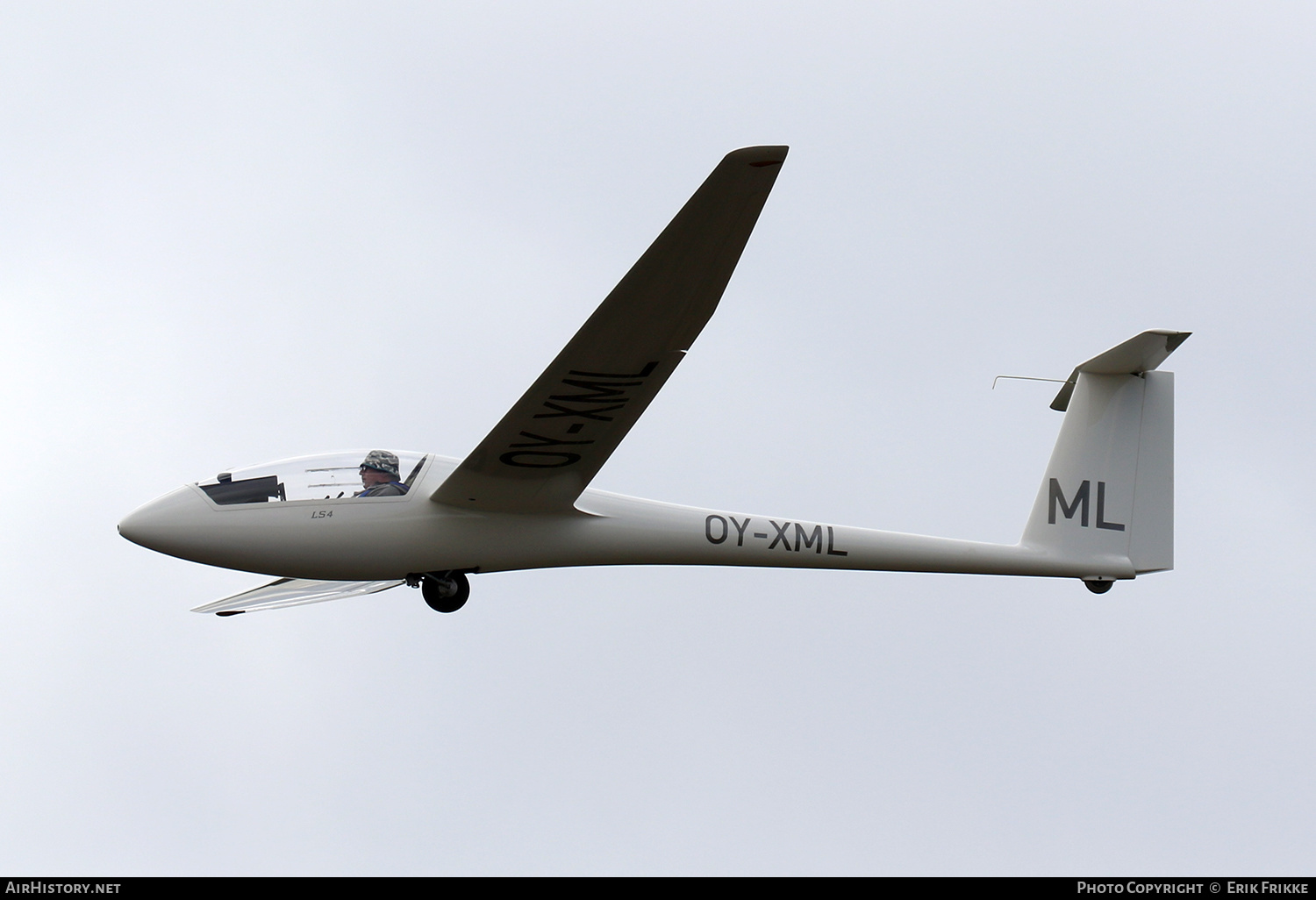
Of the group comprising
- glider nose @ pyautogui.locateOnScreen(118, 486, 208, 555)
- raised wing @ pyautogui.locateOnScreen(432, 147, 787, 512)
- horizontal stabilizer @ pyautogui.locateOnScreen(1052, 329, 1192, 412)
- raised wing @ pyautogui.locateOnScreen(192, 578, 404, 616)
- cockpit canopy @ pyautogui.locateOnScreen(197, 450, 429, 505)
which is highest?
horizontal stabilizer @ pyautogui.locateOnScreen(1052, 329, 1192, 412)

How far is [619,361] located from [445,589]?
363 cm

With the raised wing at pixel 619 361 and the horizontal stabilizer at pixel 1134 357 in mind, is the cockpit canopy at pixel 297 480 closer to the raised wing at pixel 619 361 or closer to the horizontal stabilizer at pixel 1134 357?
the raised wing at pixel 619 361

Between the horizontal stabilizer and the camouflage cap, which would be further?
the horizontal stabilizer

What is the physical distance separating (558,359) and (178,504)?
4.26m

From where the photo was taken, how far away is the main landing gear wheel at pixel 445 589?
1239 centimetres

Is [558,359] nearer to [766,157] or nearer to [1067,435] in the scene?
[766,157]

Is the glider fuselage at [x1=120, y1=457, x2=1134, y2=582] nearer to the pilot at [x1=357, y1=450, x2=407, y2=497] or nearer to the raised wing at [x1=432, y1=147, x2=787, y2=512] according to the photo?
the pilot at [x1=357, y1=450, x2=407, y2=497]

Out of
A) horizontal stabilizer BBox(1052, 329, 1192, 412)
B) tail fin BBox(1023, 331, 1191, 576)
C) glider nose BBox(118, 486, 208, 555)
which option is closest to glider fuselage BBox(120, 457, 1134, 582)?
glider nose BBox(118, 486, 208, 555)

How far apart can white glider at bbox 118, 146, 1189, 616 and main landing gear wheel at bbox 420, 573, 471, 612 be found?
0.7 inches

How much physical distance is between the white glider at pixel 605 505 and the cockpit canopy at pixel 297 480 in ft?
0.05

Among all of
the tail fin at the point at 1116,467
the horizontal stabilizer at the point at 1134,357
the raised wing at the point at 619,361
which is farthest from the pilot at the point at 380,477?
the horizontal stabilizer at the point at 1134,357

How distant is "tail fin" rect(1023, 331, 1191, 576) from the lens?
13.9 metres

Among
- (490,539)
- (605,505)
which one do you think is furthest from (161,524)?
(605,505)

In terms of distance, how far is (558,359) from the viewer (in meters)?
10.1
